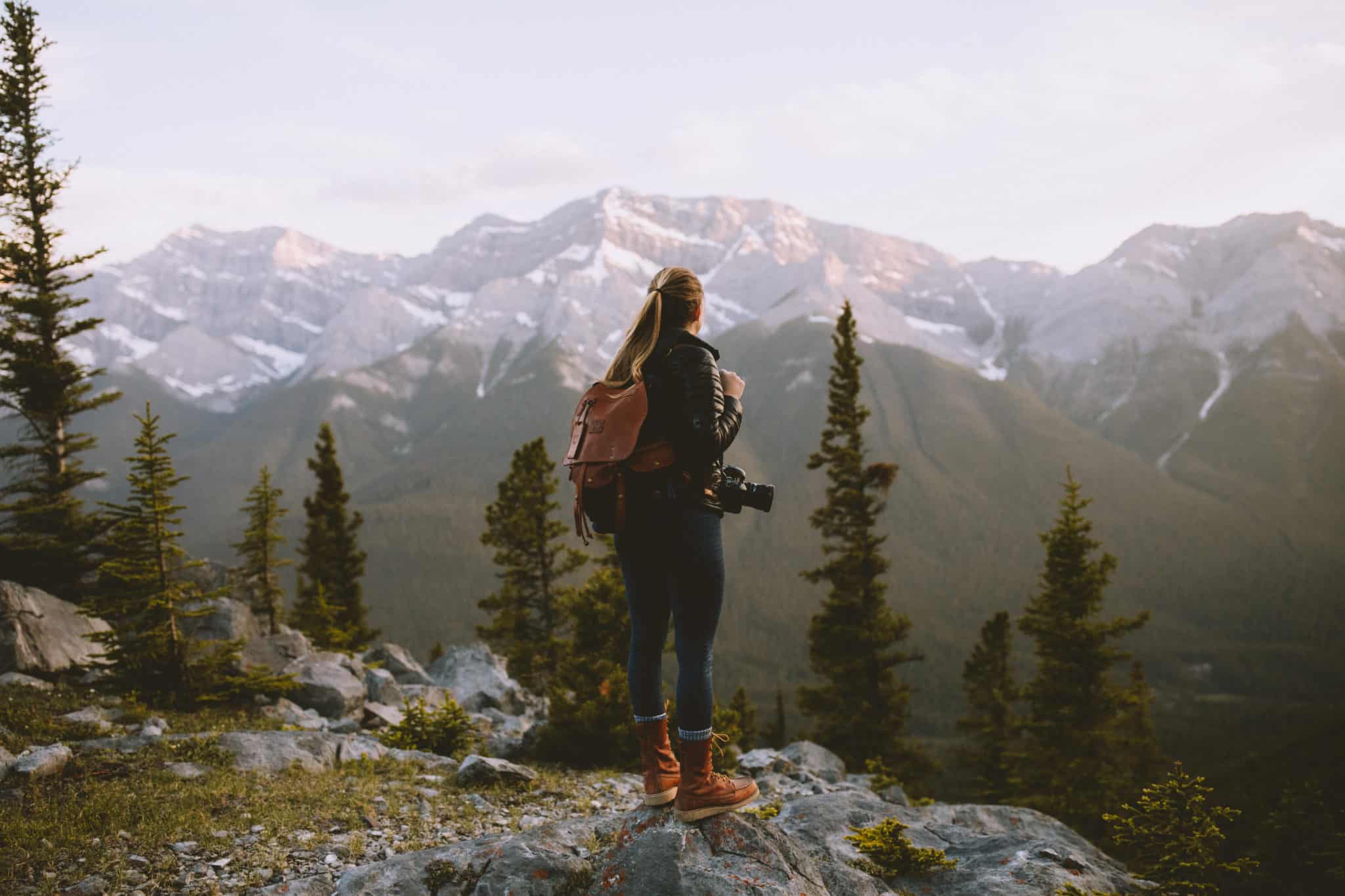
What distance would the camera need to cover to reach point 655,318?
620cm

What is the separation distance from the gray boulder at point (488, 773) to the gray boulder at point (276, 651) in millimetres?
7686

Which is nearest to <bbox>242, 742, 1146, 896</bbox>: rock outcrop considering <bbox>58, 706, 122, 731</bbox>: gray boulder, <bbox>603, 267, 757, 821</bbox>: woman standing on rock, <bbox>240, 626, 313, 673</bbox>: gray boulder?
<bbox>603, 267, 757, 821</bbox>: woman standing on rock

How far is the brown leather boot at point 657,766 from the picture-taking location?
6543 millimetres

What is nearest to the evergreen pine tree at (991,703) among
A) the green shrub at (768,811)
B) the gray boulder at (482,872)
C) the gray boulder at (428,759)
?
the green shrub at (768,811)

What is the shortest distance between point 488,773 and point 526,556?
2433cm

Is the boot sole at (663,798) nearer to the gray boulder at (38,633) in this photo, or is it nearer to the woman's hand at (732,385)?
the woman's hand at (732,385)

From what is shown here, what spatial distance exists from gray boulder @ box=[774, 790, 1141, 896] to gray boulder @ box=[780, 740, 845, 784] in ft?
14.4

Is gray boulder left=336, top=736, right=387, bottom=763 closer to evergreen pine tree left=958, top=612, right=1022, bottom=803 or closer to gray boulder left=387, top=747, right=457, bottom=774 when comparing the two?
gray boulder left=387, top=747, right=457, bottom=774

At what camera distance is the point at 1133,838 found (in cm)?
778

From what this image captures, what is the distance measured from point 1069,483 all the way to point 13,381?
29.0 m

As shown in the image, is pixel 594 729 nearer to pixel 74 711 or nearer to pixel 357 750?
pixel 357 750

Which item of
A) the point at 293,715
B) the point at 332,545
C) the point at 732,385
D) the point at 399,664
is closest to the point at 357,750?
the point at 293,715

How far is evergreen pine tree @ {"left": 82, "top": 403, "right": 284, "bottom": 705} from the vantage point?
1300 centimetres

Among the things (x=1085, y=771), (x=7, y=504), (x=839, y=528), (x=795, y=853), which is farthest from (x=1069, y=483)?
(x=7, y=504)
